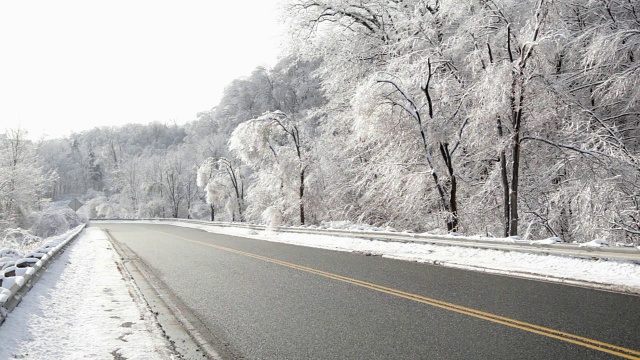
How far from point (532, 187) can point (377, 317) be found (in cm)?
1139

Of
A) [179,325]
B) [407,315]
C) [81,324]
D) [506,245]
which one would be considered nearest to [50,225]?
[81,324]

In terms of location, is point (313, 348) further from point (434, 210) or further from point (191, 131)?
point (191, 131)

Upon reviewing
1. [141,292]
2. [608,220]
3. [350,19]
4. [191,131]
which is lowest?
[141,292]

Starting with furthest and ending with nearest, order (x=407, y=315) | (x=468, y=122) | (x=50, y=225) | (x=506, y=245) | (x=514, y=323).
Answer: (x=50, y=225), (x=468, y=122), (x=506, y=245), (x=407, y=315), (x=514, y=323)

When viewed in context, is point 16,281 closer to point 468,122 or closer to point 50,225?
point 468,122

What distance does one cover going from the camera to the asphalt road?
416cm

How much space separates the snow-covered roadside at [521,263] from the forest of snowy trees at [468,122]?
373 centimetres

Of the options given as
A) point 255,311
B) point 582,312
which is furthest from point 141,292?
point 582,312

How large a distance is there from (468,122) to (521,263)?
7498mm

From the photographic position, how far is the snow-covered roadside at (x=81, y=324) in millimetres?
4422

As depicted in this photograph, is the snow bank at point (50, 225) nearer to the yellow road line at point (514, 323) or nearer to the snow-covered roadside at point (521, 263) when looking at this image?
the snow-covered roadside at point (521, 263)

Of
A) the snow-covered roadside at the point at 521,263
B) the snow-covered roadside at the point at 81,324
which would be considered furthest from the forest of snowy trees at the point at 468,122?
the snow-covered roadside at the point at 81,324

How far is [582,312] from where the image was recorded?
200 inches

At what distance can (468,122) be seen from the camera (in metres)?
14.7
